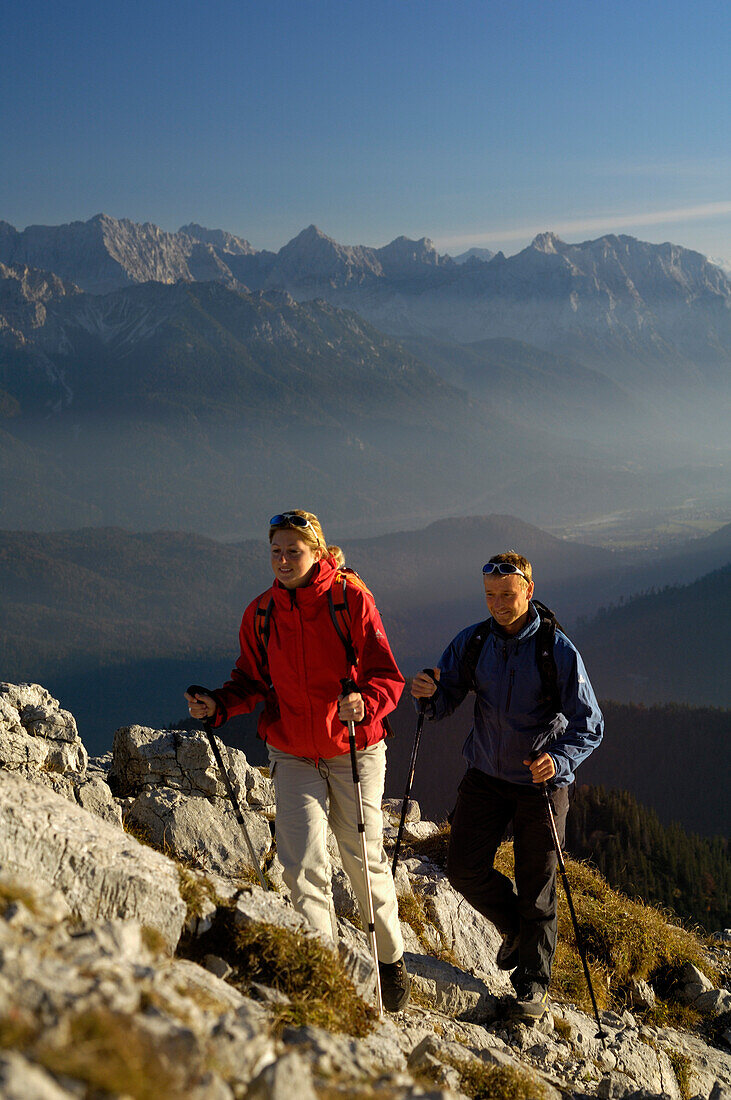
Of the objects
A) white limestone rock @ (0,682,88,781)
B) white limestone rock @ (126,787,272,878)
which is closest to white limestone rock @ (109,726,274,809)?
white limestone rock @ (126,787,272,878)

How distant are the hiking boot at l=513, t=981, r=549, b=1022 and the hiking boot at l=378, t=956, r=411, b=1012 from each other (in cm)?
134

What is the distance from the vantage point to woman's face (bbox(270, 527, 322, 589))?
646 cm

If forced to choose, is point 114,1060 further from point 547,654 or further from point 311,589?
point 547,654

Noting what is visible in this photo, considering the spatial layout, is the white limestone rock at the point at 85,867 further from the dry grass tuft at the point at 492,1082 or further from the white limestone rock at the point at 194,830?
the white limestone rock at the point at 194,830

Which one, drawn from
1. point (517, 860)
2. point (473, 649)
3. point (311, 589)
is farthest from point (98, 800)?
point (517, 860)

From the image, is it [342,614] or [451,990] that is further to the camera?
[451,990]

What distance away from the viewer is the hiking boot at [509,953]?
8.02 m

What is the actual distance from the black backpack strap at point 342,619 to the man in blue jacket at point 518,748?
1.32 m

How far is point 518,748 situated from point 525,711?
368 millimetres

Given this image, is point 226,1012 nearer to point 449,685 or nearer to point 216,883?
point 216,883

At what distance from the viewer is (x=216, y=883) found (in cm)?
582

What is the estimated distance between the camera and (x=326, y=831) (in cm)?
634

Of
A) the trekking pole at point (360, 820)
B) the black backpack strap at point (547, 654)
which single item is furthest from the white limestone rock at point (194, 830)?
the black backpack strap at point (547, 654)

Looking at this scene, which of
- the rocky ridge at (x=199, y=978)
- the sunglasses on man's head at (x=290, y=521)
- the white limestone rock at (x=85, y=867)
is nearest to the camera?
the rocky ridge at (x=199, y=978)
